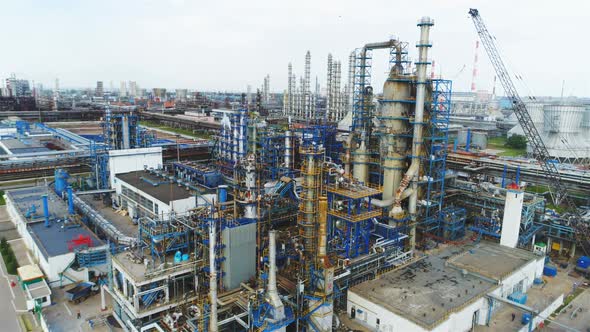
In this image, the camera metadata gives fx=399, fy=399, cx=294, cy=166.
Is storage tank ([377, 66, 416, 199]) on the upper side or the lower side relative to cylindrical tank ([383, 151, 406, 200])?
upper

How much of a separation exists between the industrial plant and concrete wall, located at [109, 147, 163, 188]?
0.16m

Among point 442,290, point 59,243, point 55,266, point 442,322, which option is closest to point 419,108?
point 442,290

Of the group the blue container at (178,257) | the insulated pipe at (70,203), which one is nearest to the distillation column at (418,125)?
the blue container at (178,257)

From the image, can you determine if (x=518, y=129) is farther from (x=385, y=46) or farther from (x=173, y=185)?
(x=173, y=185)

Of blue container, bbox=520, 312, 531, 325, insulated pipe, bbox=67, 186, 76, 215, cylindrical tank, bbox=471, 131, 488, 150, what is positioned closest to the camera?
blue container, bbox=520, 312, 531, 325

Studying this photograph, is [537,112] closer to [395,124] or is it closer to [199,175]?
[395,124]

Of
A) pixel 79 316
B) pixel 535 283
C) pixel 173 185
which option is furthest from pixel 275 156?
pixel 535 283

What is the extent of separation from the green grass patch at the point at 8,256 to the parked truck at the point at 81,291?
623cm

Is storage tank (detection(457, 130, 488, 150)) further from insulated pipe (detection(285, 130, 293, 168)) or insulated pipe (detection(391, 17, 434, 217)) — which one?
insulated pipe (detection(285, 130, 293, 168))

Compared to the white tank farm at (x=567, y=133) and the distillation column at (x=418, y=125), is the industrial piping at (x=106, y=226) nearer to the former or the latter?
the distillation column at (x=418, y=125)

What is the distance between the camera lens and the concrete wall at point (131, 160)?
138ft

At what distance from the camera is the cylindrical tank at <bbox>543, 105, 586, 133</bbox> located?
6456 cm

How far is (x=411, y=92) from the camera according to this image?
110 feet

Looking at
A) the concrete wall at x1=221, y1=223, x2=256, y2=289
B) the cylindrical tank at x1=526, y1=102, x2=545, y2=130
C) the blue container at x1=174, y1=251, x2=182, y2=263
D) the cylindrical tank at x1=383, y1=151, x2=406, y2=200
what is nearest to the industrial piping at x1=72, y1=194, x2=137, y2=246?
the blue container at x1=174, y1=251, x2=182, y2=263
